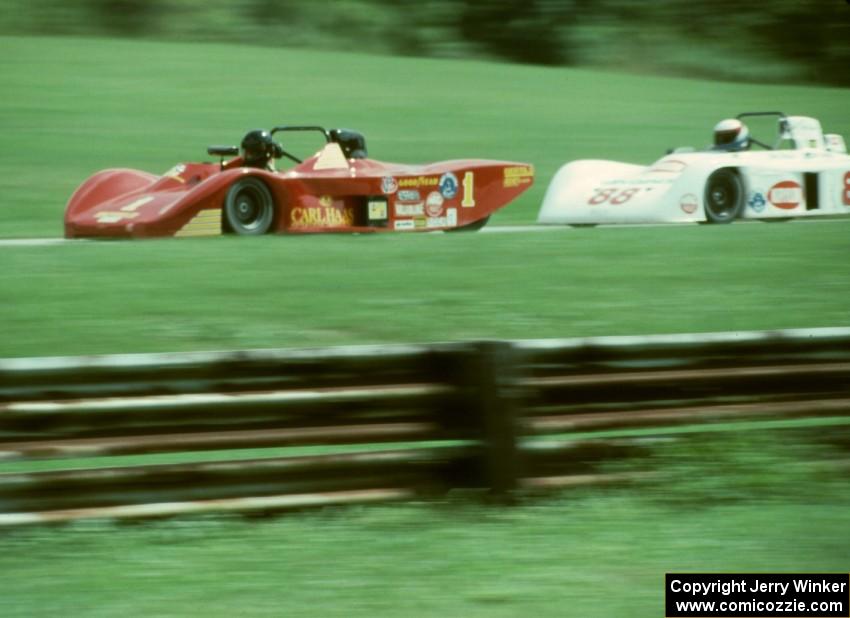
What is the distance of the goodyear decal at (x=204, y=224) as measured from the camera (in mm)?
12008

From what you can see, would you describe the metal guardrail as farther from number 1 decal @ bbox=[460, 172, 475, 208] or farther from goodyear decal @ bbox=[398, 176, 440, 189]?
number 1 decal @ bbox=[460, 172, 475, 208]

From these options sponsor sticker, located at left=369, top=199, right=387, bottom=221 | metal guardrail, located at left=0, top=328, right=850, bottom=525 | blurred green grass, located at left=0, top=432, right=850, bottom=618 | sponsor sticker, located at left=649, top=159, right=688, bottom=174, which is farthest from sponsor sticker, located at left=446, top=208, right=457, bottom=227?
blurred green grass, located at left=0, top=432, right=850, bottom=618

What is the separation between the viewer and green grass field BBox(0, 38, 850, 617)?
4.11 meters

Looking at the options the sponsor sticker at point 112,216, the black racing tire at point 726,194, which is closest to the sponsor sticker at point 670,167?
the black racing tire at point 726,194

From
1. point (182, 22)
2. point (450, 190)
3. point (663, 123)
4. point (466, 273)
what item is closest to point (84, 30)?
point (182, 22)

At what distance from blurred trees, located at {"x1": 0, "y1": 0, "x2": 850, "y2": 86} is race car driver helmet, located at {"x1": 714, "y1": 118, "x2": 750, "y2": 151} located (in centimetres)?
1845

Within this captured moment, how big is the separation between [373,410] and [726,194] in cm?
990

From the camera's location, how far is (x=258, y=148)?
13.3 meters

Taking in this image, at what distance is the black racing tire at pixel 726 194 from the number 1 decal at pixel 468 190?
2.25m

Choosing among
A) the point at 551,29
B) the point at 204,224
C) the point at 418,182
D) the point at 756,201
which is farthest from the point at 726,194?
the point at 551,29

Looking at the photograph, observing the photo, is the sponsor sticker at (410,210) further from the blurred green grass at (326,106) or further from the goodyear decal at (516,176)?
the blurred green grass at (326,106)

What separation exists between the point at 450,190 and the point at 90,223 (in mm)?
3271

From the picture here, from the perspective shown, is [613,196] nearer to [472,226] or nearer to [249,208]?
[472,226]

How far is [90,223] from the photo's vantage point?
486 inches
